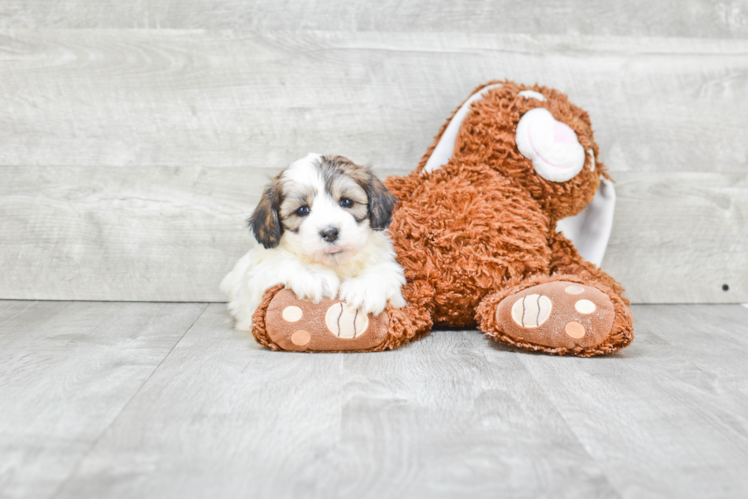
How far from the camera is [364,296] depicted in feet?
4.82

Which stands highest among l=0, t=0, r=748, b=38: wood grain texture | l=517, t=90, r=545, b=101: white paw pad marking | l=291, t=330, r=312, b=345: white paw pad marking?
l=0, t=0, r=748, b=38: wood grain texture

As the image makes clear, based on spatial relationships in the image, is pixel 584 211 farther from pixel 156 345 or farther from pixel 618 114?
pixel 156 345

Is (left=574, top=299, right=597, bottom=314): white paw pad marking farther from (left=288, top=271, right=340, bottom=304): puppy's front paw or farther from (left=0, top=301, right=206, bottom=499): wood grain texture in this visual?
(left=0, top=301, right=206, bottom=499): wood grain texture

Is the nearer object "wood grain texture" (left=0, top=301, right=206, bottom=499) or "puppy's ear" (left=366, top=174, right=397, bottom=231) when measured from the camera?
"wood grain texture" (left=0, top=301, right=206, bottom=499)

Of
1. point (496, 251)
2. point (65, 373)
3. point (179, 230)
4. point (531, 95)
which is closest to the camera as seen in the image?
point (65, 373)

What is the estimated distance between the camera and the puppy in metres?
1.43

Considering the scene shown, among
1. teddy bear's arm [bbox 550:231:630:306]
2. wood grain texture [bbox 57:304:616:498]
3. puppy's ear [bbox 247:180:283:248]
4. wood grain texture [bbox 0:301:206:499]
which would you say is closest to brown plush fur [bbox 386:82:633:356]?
teddy bear's arm [bbox 550:231:630:306]

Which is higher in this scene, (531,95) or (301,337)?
(531,95)

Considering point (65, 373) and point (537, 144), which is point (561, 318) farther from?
point (65, 373)

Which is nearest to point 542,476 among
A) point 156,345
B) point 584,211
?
point 156,345

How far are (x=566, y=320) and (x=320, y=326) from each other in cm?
60

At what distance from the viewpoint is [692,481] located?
90cm

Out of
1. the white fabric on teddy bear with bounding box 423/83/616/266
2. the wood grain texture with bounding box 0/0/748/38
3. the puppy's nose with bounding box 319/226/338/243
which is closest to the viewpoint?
the puppy's nose with bounding box 319/226/338/243

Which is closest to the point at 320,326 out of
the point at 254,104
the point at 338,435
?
the point at 338,435
